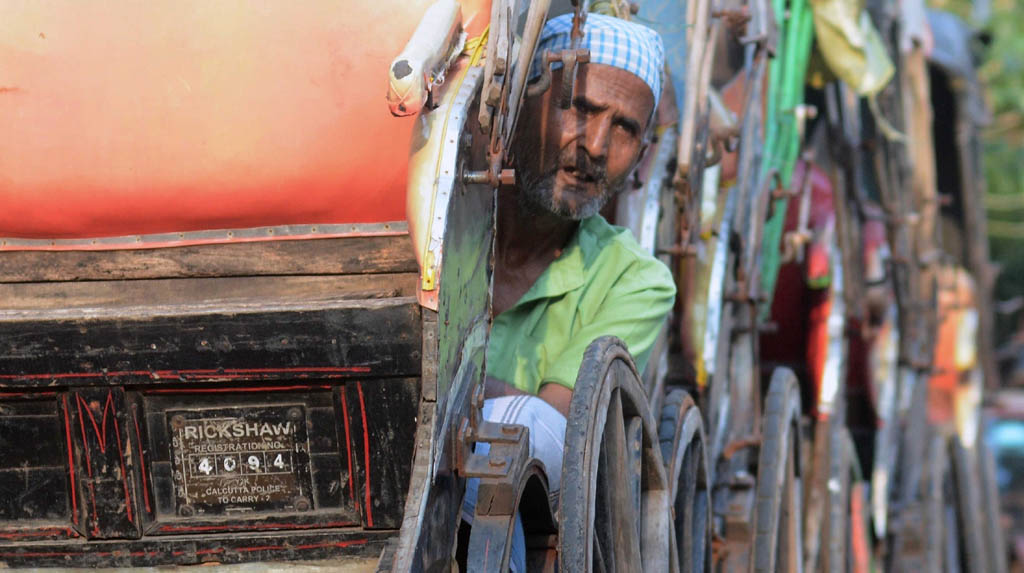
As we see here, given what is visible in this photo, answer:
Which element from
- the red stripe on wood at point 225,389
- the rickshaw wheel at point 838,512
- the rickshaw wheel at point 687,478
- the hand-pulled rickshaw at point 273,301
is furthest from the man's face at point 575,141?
the rickshaw wheel at point 838,512

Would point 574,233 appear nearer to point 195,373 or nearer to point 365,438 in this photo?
point 365,438

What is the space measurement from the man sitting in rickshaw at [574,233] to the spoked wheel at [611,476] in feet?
0.71

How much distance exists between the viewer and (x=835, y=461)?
3973 mm

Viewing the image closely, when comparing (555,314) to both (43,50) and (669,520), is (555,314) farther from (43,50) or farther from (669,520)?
(43,50)

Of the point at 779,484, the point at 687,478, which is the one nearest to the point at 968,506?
the point at 779,484

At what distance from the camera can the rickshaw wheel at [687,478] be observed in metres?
2.50

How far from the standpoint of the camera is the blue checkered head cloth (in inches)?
97.3

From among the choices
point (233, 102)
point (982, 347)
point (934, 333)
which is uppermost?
point (233, 102)

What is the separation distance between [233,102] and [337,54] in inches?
7.0

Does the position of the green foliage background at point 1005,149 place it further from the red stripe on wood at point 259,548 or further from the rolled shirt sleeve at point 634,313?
the red stripe on wood at point 259,548

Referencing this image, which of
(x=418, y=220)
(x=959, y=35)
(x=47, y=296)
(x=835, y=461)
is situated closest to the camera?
(x=418, y=220)

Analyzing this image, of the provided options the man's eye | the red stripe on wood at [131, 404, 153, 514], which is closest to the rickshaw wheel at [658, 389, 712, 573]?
the man's eye

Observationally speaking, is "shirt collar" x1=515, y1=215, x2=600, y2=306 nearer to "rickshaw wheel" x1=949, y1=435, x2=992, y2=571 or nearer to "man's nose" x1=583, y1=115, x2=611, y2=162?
"man's nose" x1=583, y1=115, x2=611, y2=162

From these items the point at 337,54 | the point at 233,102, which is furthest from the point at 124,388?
the point at 337,54
